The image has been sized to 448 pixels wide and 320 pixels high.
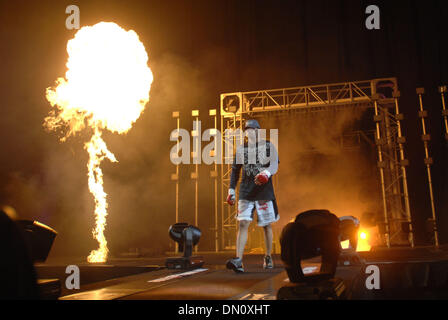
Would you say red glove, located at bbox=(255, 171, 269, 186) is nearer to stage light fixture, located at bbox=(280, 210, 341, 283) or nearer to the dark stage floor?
the dark stage floor

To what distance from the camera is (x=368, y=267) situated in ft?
12.8

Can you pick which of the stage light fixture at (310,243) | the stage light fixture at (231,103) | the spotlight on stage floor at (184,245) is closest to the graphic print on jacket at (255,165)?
the spotlight on stage floor at (184,245)

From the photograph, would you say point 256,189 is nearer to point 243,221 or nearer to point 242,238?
point 243,221

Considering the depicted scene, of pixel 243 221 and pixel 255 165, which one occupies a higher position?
pixel 255 165

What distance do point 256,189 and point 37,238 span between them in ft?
9.73

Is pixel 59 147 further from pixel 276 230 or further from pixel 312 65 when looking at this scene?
pixel 312 65

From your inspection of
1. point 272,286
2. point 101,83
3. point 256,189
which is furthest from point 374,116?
point 272,286

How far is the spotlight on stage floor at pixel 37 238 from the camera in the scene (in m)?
1.91

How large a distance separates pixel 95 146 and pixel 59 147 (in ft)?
4.25

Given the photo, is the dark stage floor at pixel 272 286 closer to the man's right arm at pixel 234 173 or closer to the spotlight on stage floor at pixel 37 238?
the spotlight on stage floor at pixel 37 238

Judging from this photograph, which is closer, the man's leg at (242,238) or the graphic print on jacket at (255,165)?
the man's leg at (242,238)

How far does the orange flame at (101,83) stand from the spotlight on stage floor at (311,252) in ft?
29.6

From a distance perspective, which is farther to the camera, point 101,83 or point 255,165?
point 101,83

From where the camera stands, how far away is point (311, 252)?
232cm
